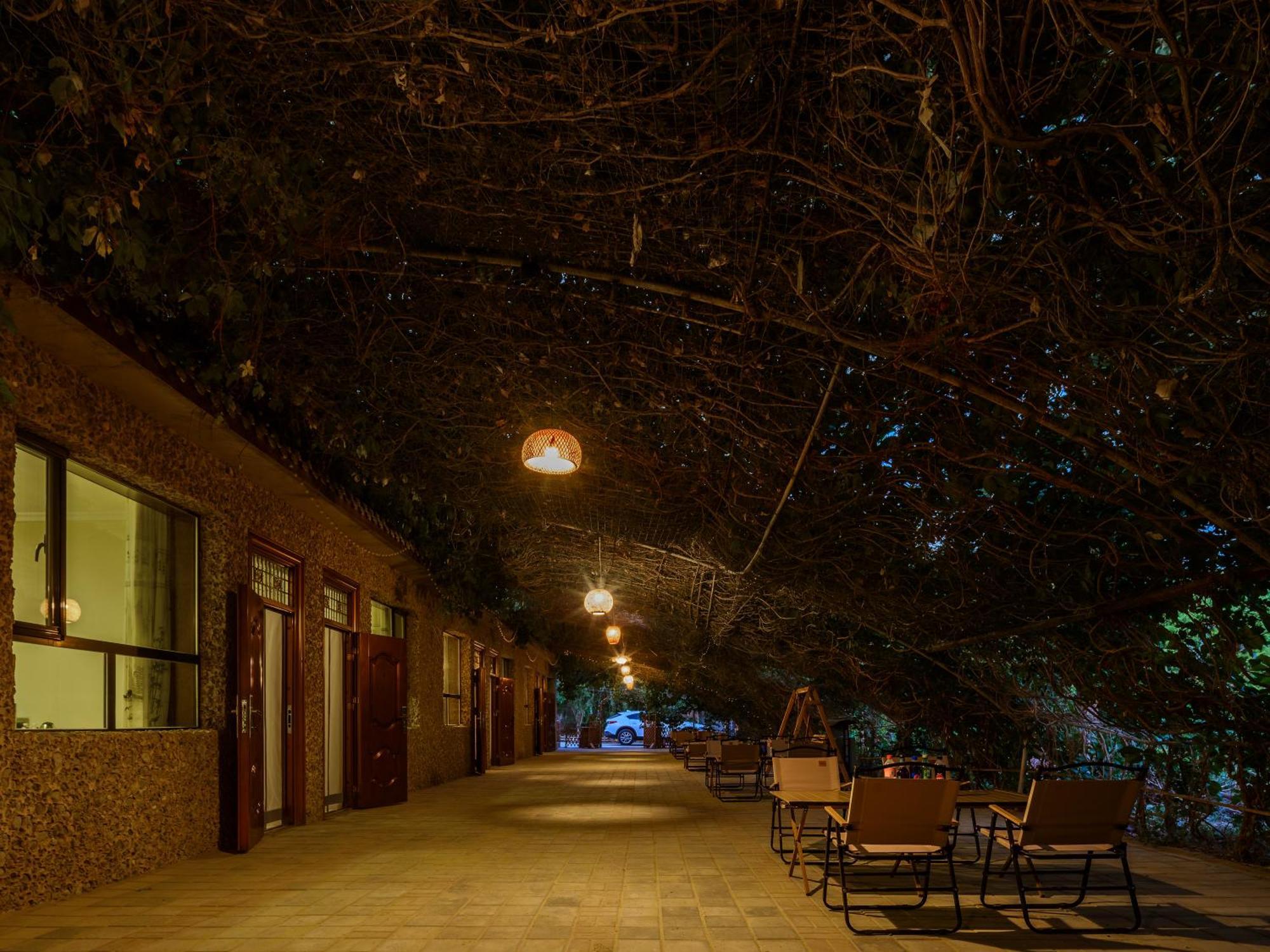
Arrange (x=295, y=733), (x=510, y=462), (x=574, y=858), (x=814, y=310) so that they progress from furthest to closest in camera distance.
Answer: (x=295, y=733), (x=510, y=462), (x=574, y=858), (x=814, y=310)

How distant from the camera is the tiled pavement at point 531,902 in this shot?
4.44 meters

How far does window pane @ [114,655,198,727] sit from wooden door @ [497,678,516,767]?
14.4 meters

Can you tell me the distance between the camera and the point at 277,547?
920 cm

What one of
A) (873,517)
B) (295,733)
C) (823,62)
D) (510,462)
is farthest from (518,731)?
(823,62)

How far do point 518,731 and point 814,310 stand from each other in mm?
21884

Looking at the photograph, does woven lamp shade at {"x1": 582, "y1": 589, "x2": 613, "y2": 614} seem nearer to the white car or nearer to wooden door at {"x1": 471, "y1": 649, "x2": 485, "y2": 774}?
wooden door at {"x1": 471, "y1": 649, "x2": 485, "y2": 774}

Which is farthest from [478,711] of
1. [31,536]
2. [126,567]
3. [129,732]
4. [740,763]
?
[31,536]

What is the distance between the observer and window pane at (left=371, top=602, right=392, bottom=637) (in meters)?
13.1

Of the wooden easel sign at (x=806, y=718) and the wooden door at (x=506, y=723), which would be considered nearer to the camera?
the wooden easel sign at (x=806, y=718)

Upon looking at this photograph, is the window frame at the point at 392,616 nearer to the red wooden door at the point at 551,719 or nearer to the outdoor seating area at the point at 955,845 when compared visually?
the outdoor seating area at the point at 955,845

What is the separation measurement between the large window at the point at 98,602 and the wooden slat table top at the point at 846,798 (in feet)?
13.7

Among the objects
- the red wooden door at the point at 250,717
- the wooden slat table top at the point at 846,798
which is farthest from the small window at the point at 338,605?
the wooden slat table top at the point at 846,798

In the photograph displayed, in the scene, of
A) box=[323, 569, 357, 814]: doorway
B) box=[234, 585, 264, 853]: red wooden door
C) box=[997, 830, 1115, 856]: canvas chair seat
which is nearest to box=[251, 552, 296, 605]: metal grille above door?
box=[234, 585, 264, 853]: red wooden door

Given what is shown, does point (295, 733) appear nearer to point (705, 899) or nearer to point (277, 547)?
point (277, 547)
